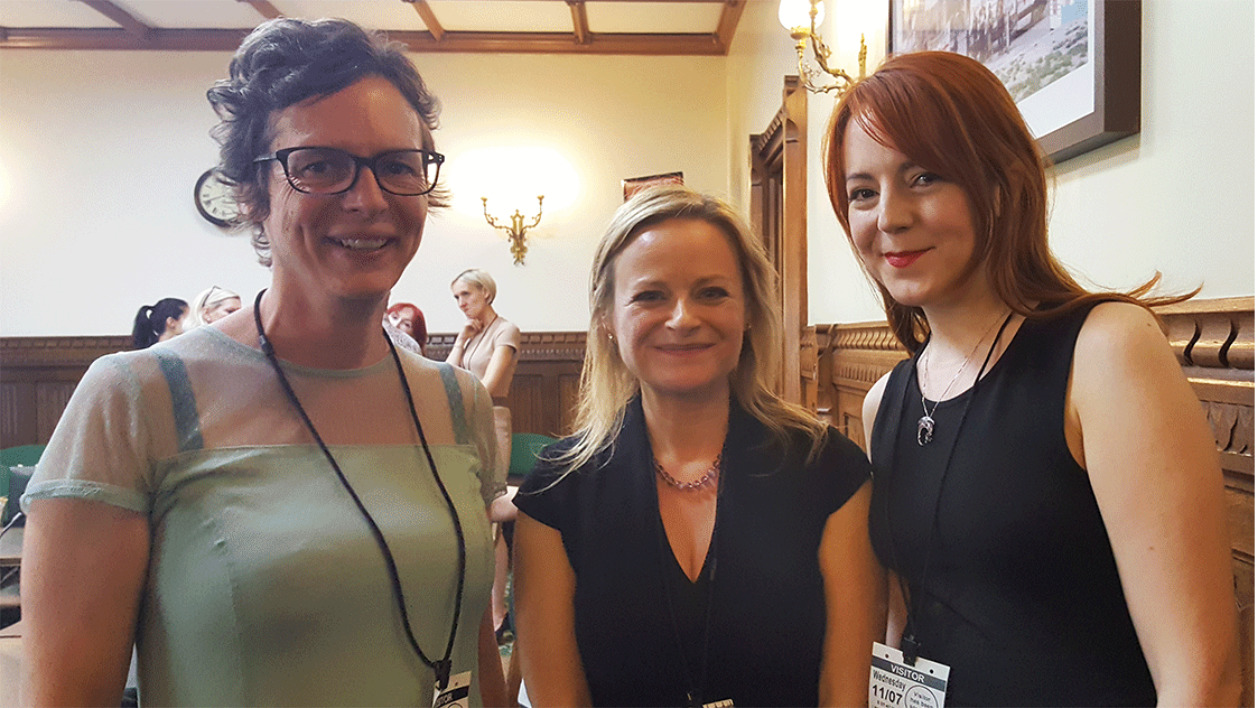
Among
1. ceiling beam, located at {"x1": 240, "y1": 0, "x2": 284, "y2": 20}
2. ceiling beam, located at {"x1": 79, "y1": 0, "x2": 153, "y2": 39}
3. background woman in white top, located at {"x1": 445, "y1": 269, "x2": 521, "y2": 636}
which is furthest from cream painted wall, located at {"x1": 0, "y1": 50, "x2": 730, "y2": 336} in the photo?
background woman in white top, located at {"x1": 445, "y1": 269, "x2": 521, "y2": 636}

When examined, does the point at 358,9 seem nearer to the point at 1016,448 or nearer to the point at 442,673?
the point at 442,673

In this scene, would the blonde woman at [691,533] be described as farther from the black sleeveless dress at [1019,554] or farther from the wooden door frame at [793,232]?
the wooden door frame at [793,232]

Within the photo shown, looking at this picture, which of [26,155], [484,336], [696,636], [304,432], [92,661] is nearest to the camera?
[92,661]

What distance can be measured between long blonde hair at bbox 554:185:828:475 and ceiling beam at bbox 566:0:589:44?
4.57m

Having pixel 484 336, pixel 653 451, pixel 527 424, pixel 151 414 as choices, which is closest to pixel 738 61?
pixel 484 336

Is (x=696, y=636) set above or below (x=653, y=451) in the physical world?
below

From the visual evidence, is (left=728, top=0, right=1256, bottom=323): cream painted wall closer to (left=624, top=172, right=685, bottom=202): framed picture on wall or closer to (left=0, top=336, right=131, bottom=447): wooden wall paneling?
(left=624, top=172, right=685, bottom=202): framed picture on wall

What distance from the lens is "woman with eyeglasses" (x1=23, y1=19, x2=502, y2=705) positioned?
843 mm

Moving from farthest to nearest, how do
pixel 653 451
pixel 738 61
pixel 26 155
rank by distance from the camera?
pixel 26 155
pixel 738 61
pixel 653 451

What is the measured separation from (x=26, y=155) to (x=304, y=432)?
7.21 metres

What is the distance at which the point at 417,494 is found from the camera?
3.28 ft

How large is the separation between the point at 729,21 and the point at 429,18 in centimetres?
220

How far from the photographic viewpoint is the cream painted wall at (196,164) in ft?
20.6

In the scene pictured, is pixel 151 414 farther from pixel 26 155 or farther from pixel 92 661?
pixel 26 155
